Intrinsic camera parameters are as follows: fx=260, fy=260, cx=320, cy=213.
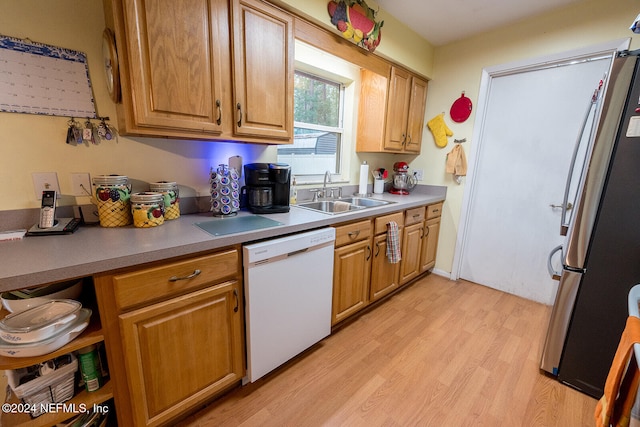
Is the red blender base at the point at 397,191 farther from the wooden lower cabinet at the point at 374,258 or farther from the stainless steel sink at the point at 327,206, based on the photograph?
the stainless steel sink at the point at 327,206

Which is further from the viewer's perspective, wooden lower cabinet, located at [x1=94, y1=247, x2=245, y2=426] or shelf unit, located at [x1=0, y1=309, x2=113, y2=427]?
wooden lower cabinet, located at [x1=94, y1=247, x2=245, y2=426]

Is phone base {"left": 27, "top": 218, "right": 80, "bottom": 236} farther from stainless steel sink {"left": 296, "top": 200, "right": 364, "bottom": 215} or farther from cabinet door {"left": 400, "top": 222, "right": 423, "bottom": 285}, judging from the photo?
cabinet door {"left": 400, "top": 222, "right": 423, "bottom": 285}

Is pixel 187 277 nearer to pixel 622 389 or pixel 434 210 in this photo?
pixel 622 389

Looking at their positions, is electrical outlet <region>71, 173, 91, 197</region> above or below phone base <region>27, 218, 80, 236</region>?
above

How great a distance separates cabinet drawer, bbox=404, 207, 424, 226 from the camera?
2.27 meters

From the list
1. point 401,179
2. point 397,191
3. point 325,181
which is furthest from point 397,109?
point 325,181

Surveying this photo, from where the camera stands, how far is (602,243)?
1302mm

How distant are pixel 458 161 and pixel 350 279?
5.47 ft

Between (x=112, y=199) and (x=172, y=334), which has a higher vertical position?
(x=112, y=199)

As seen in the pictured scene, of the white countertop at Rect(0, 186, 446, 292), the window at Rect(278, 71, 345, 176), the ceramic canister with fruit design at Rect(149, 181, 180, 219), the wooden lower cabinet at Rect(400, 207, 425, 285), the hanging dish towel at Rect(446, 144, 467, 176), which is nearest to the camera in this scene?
the white countertop at Rect(0, 186, 446, 292)

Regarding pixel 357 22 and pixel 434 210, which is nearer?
pixel 357 22

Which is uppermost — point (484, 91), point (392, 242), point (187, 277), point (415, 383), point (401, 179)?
point (484, 91)

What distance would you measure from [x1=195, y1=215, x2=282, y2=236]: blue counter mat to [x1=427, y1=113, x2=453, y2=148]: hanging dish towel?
82.7 inches

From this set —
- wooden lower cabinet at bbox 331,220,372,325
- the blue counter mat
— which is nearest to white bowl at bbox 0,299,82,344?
the blue counter mat
